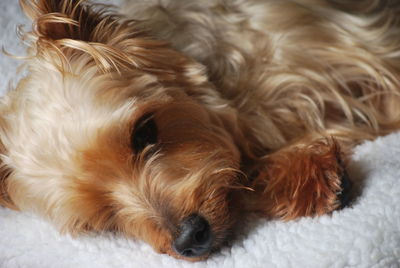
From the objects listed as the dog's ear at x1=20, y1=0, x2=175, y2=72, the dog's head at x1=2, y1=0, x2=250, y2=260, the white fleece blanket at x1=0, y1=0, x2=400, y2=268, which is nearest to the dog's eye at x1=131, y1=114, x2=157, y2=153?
the dog's head at x1=2, y1=0, x2=250, y2=260

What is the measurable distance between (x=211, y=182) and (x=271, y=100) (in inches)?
18.9

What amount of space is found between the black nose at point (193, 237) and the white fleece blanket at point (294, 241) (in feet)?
0.27

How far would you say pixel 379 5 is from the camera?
1998 mm

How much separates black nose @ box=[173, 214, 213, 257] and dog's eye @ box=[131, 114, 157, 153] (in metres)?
0.25

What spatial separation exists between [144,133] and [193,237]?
321mm

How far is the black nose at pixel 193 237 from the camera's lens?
55.1 inches

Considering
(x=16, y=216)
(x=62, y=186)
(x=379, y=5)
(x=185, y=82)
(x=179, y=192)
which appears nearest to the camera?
(x=179, y=192)

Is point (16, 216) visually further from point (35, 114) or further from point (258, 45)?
point (258, 45)

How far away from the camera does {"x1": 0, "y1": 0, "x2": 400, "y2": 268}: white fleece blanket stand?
1.37 metres

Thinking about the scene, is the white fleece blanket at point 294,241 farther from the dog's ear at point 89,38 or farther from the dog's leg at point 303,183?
the dog's ear at point 89,38

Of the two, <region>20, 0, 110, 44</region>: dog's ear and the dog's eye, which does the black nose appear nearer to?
the dog's eye

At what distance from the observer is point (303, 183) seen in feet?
5.18

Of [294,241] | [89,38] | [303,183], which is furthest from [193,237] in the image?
[89,38]

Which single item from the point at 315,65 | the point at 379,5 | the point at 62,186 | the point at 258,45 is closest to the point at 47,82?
the point at 62,186
